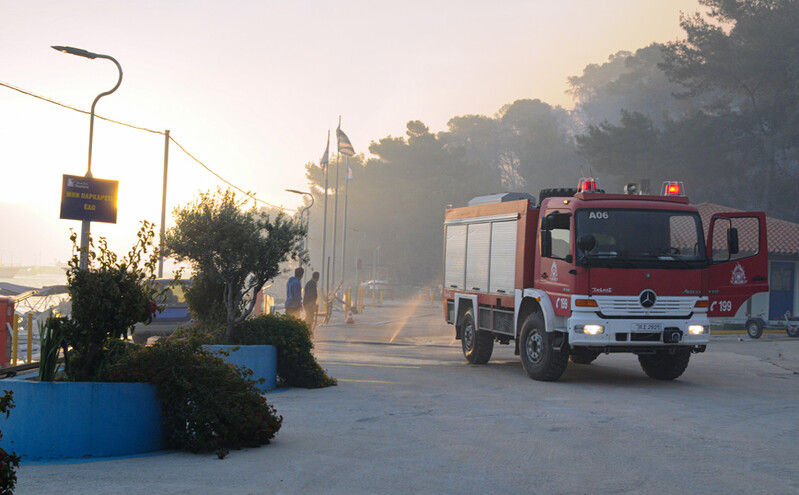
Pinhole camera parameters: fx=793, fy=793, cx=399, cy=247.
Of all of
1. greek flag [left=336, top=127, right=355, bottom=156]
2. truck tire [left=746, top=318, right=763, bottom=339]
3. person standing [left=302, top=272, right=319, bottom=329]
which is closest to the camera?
person standing [left=302, top=272, right=319, bottom=329]

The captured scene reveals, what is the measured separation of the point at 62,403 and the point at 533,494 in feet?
13.6

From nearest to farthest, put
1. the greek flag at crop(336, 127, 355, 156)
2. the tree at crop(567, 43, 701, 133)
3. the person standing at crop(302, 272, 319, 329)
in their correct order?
the person standing at crop(302, 272, 319, 329)
the greek flag at crop(336, 127, 355, 156)
the tree at crop(567, 43, 701, 133)

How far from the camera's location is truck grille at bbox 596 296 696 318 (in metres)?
12.2

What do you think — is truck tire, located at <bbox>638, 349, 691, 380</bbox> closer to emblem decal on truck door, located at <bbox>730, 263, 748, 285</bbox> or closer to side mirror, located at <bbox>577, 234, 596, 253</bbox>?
emblem decal on truck door, located at <bbox>730, 263, 748, 285</bbox>

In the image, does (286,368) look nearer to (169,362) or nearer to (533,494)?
(169,362)

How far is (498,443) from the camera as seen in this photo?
25.7 ft

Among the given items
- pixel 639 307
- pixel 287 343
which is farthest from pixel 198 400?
pixel 639 307

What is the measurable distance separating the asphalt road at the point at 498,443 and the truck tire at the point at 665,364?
215mm

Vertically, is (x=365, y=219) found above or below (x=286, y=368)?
above

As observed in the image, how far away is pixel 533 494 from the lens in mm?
5965

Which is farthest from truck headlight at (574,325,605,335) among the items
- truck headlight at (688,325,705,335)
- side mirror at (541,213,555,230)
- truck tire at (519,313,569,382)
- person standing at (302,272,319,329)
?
person standing at (302,272,319,329)

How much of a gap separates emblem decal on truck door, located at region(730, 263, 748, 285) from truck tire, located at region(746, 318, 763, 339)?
14040 millimetres

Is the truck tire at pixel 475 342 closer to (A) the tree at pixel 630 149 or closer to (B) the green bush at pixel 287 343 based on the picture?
(B) the green bush at pixel 287 343

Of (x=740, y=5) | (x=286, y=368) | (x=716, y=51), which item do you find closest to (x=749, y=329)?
(x=286, y=368)
